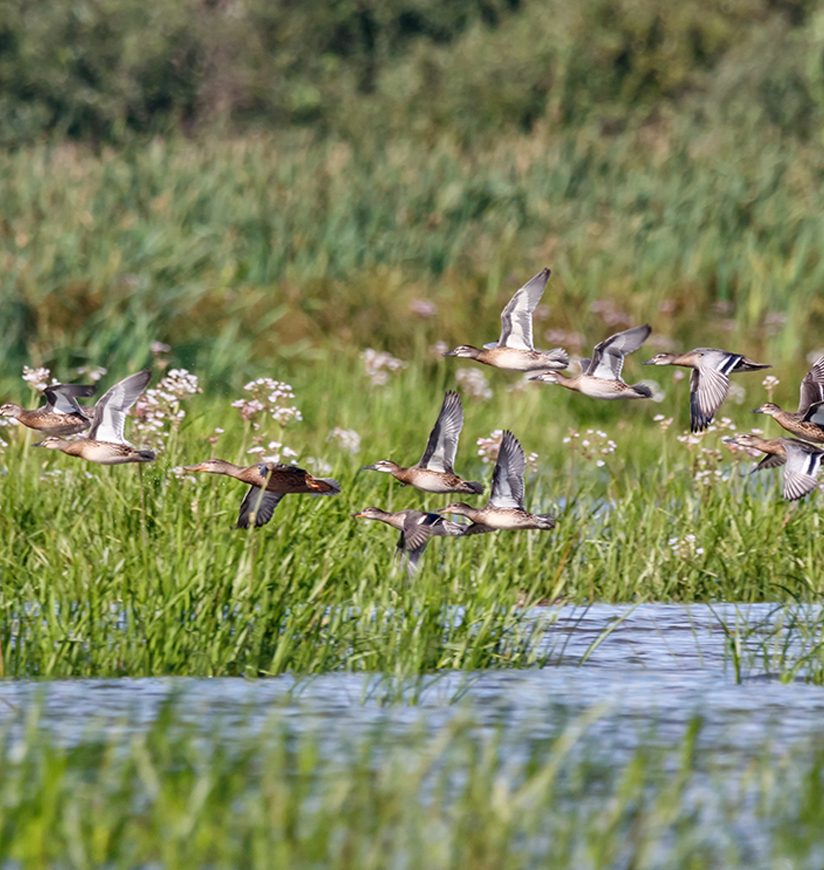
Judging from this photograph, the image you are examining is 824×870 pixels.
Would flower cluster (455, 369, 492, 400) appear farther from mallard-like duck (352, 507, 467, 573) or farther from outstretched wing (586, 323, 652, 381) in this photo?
mallard-like duck (352, 507, 467, 573)

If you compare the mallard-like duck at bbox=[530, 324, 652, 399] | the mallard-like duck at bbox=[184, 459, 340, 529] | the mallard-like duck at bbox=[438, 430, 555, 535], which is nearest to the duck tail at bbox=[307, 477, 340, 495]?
the mallard-like duck at bbox=[184, 459, 340, 529]

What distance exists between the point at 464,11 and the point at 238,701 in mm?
36422

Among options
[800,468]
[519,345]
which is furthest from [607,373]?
[800,468]

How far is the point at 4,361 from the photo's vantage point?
14.1 meters

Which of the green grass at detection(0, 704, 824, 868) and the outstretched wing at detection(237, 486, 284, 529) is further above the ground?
the outstretched wing at detection(237, 486, 284, 529)

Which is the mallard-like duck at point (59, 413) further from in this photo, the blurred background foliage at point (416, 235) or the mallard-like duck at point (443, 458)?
the blurred background foliage at point (416, 235)

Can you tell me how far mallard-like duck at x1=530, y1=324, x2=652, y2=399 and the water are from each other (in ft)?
3.06

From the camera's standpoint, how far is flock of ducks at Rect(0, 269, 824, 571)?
7008mm

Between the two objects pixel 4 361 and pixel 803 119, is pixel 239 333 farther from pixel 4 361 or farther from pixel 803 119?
pixel 803 119

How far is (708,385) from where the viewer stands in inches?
286

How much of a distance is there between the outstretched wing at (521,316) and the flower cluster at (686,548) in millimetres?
1342

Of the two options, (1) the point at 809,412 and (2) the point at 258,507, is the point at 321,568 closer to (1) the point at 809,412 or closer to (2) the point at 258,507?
(2) the point at 258,507

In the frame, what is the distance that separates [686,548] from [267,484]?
245 centimetres

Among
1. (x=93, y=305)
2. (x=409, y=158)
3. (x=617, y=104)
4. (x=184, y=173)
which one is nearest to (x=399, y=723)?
(x=93, y=305)
